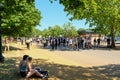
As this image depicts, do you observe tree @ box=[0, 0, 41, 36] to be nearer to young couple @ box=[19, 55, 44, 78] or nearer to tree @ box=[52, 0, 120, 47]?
tree @ box=[52, 0, 120, 47]

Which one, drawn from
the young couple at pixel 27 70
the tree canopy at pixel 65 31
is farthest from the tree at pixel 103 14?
the tree canopy at pixel 65 31

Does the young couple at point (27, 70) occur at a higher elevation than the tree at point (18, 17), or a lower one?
lower

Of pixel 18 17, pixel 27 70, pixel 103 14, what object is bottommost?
pixel 27 70

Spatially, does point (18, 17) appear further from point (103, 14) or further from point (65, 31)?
point (65, 31)

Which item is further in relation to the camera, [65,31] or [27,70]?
[65,31]

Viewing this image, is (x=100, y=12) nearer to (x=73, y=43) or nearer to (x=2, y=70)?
(x=73, y=43)

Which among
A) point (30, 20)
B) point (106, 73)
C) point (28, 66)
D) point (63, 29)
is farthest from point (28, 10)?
point (63, 29)

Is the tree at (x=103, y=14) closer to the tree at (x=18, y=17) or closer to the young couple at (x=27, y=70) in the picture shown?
the tree at (x=18, y=17)

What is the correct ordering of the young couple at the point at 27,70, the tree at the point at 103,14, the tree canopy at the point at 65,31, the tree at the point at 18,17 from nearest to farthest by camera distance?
the young couple at the point at 27,70 < the tree at the point at 18,17 < the tree at the point at 103,14 < the tree canopy at the point at 65,31

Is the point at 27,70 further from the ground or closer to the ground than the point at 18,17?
closer to the ground

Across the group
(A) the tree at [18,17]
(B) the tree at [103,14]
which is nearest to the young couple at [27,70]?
(A) the tree at [18,17]

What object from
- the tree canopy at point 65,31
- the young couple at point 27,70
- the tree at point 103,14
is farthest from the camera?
the tree canopy at point 65,31

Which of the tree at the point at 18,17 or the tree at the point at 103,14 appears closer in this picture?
the tree at the point at 18,17

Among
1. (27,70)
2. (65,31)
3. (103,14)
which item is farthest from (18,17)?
(65,31)
